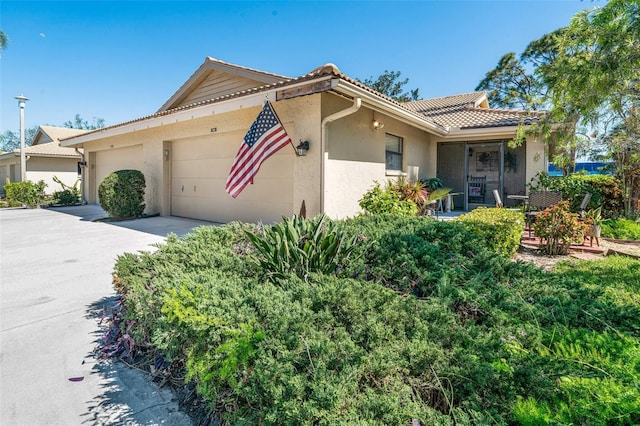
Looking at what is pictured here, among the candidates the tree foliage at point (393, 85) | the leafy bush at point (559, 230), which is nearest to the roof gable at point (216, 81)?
the leafy bush at point (559, 230)

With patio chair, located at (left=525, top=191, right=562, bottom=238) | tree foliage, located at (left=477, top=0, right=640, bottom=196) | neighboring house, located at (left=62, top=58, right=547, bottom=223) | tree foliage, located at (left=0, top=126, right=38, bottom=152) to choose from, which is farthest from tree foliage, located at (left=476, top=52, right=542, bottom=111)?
tree foliage, located at (left=0, top=126, right=38, bottom=152)

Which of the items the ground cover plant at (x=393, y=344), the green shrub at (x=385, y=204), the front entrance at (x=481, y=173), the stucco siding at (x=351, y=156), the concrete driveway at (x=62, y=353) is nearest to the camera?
the ground cover plant at (x=393, y=344)

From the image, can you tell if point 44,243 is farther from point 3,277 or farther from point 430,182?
point 430,182

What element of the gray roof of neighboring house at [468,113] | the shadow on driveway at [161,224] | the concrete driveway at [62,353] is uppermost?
the gray roof of neighboring house at [468,113]

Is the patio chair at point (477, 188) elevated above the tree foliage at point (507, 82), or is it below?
below

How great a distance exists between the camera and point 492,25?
423 inches

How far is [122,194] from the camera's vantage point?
11359mm

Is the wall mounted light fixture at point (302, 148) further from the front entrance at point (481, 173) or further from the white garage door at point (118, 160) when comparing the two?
the white garage door at point (118, 160)

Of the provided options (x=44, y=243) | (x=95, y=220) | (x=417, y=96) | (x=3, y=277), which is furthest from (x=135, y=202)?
(x=417, y=96)

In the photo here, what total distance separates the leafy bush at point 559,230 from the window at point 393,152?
460 centimetres

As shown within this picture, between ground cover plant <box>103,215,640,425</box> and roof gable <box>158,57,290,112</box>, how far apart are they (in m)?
7.33

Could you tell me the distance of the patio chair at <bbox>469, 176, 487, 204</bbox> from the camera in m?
12.9

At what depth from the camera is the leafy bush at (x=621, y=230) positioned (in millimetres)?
7929

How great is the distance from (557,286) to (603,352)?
1.04m
